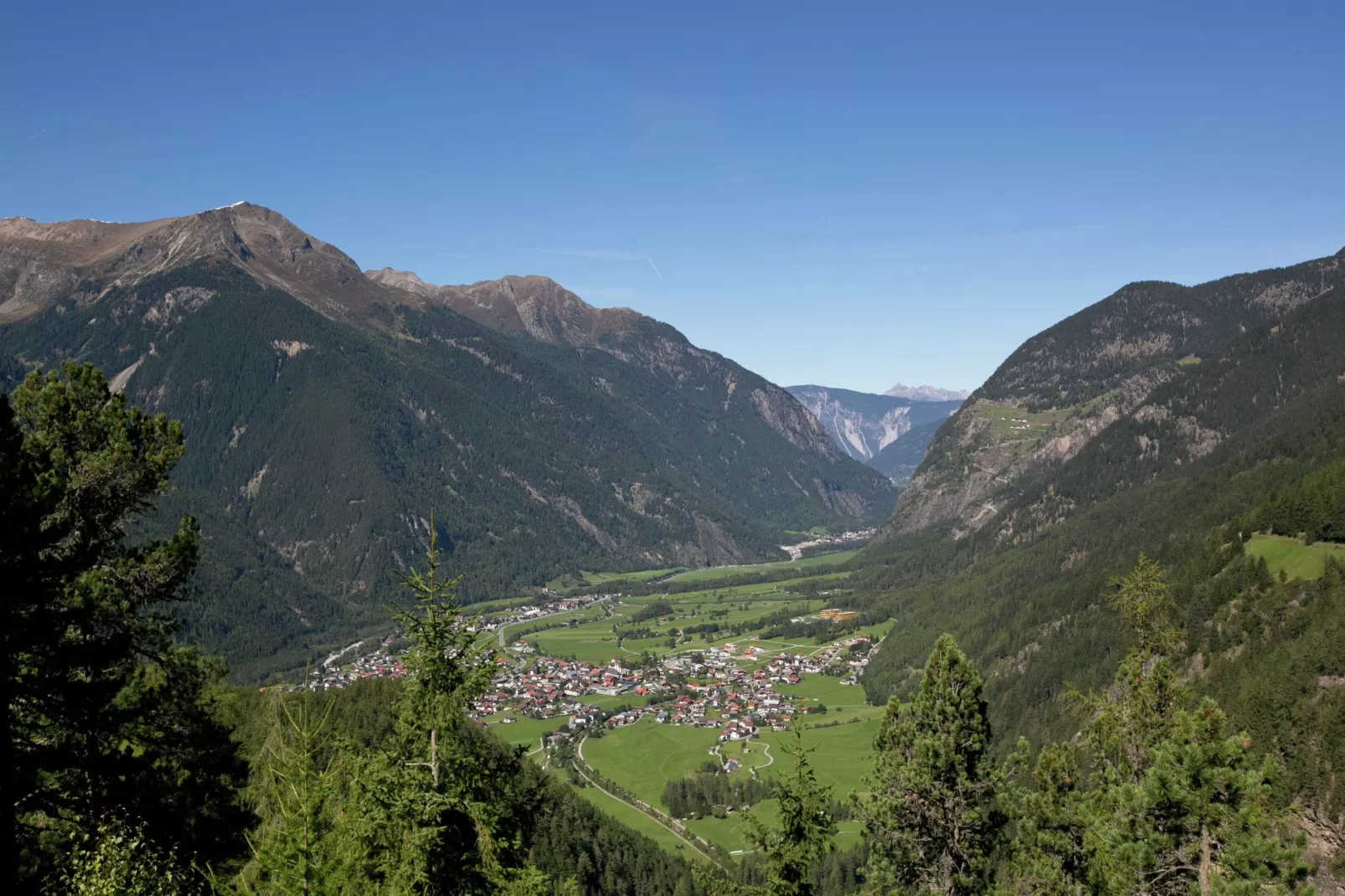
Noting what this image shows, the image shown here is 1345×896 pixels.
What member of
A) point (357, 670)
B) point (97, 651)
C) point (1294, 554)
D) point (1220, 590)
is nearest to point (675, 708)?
point (357, 670)

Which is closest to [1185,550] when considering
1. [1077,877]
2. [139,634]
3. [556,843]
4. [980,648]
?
[980,648]

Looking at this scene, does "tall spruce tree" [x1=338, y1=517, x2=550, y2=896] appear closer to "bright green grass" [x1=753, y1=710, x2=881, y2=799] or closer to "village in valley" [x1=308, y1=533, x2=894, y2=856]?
"village in valley" [x1=308, y1=533, x2=894, y2=856]

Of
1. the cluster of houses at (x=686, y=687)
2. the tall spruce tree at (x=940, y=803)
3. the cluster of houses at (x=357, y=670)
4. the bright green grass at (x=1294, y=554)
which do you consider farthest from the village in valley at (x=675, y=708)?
the bright green grass at (x=1294, y=554)

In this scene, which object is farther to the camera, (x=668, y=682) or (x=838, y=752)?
(x=668, y=682)

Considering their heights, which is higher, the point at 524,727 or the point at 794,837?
the point at 794,837

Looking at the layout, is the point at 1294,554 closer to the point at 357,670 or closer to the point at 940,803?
the point at 940,803
